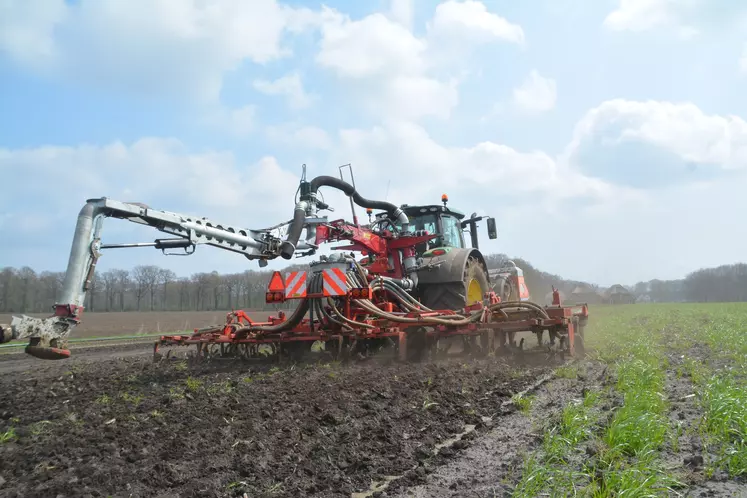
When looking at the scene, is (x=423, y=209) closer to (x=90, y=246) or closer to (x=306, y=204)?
(x=306, y=204)

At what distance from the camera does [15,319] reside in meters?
4.32

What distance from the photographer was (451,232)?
9562mm

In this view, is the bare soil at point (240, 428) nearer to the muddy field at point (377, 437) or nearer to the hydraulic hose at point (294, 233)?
the muddy field at point (377, 437)

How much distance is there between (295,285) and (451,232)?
3.70 metres

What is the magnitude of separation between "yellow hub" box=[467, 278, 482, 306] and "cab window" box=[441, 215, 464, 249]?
0.87 m

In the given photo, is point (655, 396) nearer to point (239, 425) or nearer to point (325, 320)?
point (239, 425)

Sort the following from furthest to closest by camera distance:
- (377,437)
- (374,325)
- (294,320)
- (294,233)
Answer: (294,320)
(374,325)
(294,233)
(377,437)

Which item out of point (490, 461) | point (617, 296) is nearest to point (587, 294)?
point (617, 296)

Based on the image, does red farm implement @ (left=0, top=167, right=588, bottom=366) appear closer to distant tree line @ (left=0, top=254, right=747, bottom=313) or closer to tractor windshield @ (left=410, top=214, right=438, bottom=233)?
tractor windshield @ (left=410, top=214, right=438, bottom=233)

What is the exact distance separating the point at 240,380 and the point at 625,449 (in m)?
3.85

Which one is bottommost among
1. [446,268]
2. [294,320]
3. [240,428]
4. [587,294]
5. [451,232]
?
[240,428]

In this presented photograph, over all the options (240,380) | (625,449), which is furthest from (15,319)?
(625,449)

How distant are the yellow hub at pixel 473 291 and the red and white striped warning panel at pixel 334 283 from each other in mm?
2680

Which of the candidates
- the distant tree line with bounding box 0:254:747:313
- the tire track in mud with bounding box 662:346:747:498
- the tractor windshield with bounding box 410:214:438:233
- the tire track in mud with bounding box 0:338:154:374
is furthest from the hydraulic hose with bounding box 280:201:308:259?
the distant tree line with bounding box 0:254:747:313
